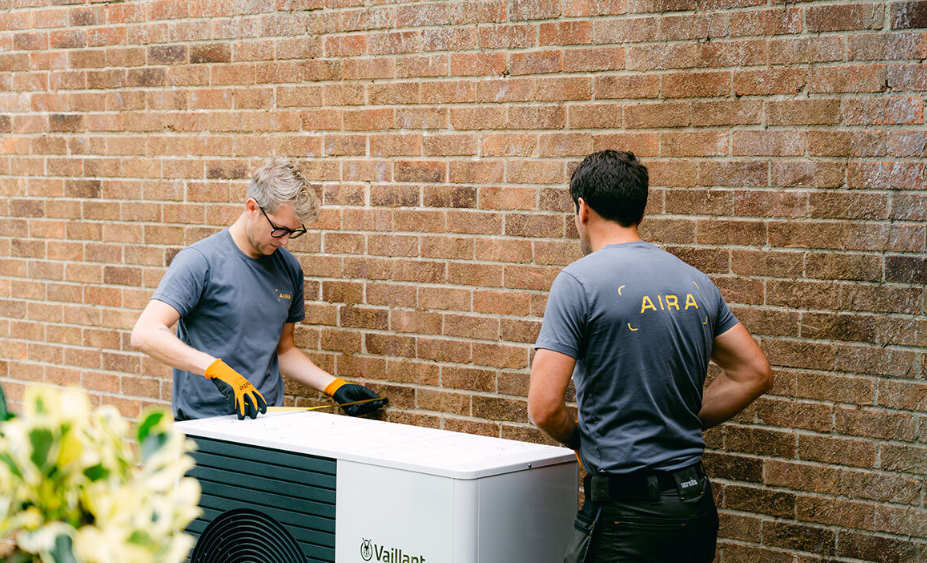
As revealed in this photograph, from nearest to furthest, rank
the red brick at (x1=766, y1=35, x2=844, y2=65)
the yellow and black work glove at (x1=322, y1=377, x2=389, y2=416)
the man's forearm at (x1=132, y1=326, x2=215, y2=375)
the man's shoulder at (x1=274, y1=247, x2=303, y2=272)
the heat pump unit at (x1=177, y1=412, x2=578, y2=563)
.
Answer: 1. the heat pump unit at (x1=177, y1=412, x2=578, y2=563)
2. the red brick at (x1=766, y1=35, x2=844, y2=65)
3. the man's forearm at (x1=132, y1=326, x2=215, y2=375)
4. the man's shoulder at (x1=274, y1=247, x2=303, y2=272)
5. the yellow and black work glove at (x1=322, y1=377, x2=389, y2=416)

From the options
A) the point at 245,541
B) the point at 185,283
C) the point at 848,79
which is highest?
the point at 848,79

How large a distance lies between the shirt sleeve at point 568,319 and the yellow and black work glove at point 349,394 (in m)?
1.50

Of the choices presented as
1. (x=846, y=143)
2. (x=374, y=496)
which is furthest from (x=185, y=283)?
(x=846, y=143)

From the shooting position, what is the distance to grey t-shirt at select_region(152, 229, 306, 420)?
342 centimetres

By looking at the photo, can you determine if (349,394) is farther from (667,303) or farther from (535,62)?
(667,303)

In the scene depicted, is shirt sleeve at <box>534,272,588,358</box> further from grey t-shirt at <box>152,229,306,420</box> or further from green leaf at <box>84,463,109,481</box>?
green leaf at <box>84,463,109,481</box>

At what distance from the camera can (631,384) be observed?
2.59 m

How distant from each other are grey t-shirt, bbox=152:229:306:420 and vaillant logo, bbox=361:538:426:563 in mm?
1135

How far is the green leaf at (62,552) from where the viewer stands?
3.56ft

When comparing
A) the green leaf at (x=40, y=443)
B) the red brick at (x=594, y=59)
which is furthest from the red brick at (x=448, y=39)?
the green leaf at (x=40, y=443)

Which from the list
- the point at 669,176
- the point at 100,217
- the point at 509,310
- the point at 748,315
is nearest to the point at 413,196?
the point at 509,310

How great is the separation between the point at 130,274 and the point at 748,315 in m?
3.14

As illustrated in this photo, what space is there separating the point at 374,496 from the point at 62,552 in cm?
155

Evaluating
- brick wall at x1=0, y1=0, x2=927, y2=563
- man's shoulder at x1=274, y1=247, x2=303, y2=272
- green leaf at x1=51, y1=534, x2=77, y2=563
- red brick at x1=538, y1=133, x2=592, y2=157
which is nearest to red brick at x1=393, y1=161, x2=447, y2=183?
brick wall at x1=0, y1=0, x2=927, y2=563
